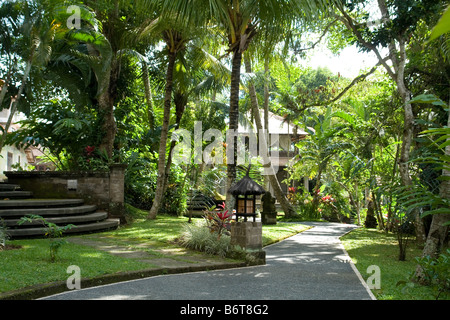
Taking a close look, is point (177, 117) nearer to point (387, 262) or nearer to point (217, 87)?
point (217, 87)

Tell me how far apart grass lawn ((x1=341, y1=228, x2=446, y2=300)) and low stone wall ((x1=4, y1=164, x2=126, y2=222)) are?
7287 mm

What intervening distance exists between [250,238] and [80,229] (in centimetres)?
513

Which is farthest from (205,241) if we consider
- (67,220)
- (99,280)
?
(67,220)

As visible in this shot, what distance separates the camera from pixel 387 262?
9969 millimetres

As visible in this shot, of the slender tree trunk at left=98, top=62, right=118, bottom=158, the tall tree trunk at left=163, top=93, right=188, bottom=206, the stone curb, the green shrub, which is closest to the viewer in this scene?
the stone curb

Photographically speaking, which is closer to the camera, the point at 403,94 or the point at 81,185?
the point at 403,94

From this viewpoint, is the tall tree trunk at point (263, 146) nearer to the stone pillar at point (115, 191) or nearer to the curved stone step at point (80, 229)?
the stone pillar at point (115, 191)

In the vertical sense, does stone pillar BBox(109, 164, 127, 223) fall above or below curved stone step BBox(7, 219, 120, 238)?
above

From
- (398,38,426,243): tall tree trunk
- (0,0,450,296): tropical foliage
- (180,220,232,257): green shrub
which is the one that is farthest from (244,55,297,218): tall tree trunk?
(180,220,232,257): green shrub

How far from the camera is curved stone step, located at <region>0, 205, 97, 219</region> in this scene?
10797 mm

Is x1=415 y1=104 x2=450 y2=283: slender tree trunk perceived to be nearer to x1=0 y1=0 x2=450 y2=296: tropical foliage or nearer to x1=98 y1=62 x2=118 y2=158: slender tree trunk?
x1=0 y1=0 x2=450 y2=296: tropical foliage
